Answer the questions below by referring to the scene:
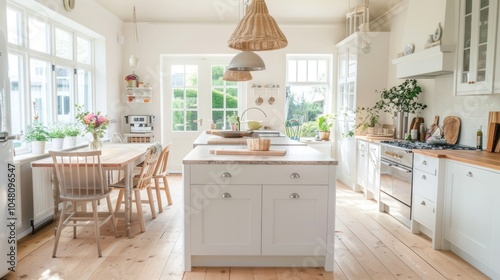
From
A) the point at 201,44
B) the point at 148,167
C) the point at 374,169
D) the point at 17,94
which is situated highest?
the point at 201,44

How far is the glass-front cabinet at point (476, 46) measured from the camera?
10.3ft

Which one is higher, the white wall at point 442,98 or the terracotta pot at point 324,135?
the white wall at point 442,98

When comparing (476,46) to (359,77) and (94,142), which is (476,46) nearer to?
(359,77)

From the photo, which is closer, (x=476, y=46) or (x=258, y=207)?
(x=258, y=207)

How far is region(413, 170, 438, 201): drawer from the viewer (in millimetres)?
3359

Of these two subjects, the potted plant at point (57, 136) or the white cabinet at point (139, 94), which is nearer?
the potted plant at point (57, 136)

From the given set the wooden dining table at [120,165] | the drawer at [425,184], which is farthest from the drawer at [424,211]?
the wooden dining table at [120,165]

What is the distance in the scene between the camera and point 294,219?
2.79 metres

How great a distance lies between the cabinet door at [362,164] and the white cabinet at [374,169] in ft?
Result: 0.41

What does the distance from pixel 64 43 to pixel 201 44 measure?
7.99 ft

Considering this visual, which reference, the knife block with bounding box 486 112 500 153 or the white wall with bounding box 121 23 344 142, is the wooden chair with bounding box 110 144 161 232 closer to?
the white wall with bounding box 121 23 344 142

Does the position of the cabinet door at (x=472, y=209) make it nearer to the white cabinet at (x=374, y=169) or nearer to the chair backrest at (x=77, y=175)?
the white cabinet at (x=374, y=169)

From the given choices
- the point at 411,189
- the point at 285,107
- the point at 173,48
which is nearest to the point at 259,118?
the point at 285,107

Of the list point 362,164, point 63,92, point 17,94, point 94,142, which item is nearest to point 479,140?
point 362,164
